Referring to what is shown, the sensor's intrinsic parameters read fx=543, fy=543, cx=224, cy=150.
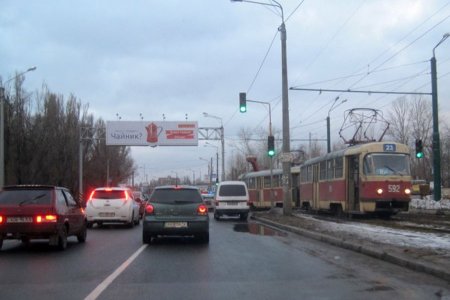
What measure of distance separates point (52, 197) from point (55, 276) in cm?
412

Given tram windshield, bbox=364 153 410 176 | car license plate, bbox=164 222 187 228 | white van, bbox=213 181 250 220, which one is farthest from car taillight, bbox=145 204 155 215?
white van, bbox=213 181 250 220

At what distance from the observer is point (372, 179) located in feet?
75.4

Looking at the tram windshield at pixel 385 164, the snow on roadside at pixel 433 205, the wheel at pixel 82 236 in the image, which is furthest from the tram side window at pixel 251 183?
the wheel at pixel 82 236

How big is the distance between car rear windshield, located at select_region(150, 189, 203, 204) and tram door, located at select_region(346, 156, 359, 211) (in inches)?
444

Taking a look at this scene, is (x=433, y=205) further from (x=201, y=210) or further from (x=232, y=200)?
(x=201, y=210)

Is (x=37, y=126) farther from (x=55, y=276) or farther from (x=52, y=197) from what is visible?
(x=55, y=276)

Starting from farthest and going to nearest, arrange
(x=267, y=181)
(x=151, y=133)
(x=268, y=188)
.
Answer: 1. (x=151, y=133)
2. (x=267, y=181)
3. (x=268, y=188)

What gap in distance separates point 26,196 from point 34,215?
2.32 ft

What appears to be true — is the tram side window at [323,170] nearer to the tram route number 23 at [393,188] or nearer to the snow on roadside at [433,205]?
the tram route number 23 at [393,188]

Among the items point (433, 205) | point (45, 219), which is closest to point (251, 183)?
point (433, 205)

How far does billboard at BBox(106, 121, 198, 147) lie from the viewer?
47.9 metres

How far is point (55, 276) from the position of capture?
927 centimetres

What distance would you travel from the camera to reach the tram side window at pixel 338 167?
82.4 ft

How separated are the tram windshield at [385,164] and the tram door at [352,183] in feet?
2.45
